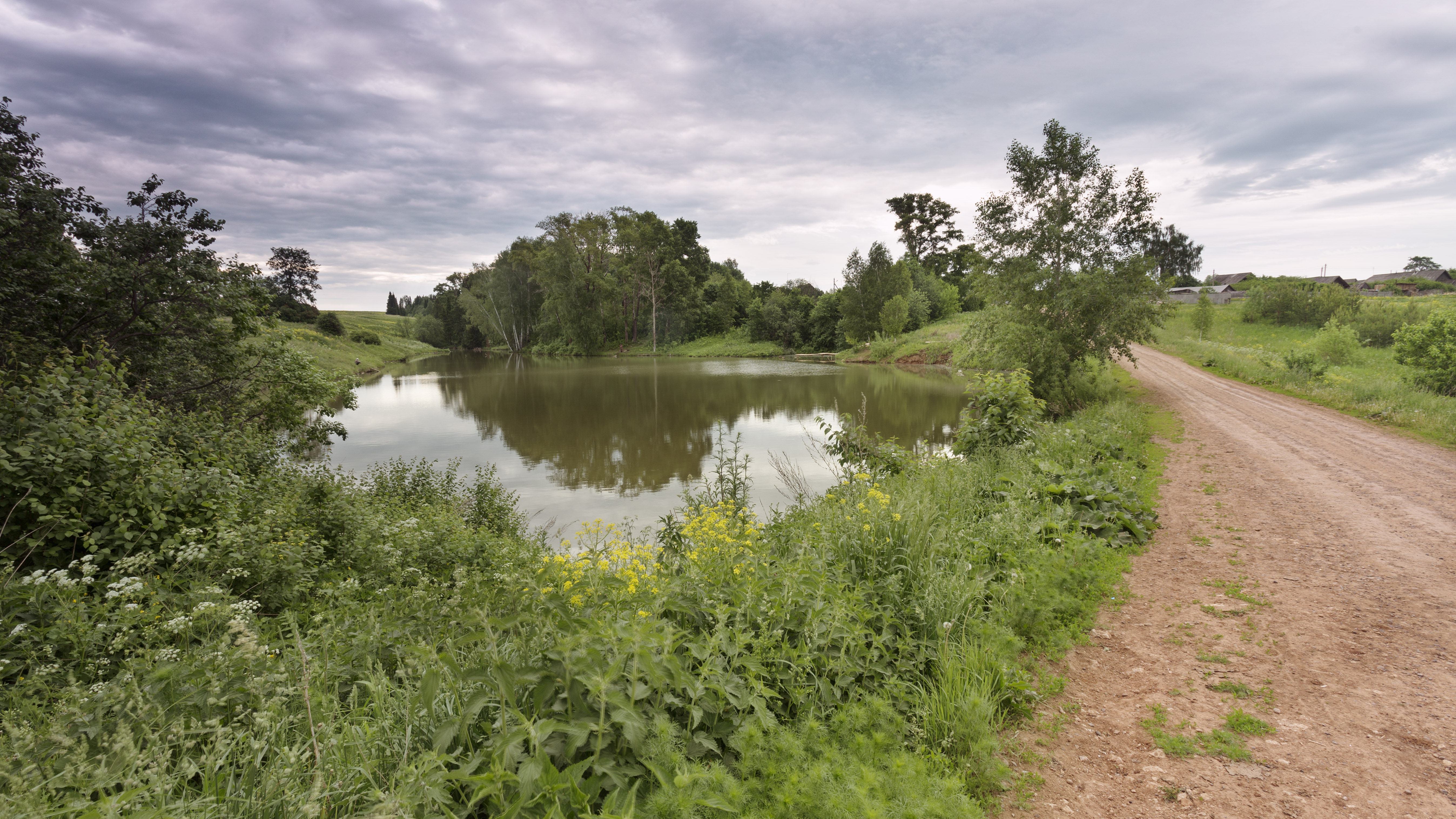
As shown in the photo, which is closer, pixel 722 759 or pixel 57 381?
pixel 722 759

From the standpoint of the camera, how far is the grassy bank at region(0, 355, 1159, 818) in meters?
2.20

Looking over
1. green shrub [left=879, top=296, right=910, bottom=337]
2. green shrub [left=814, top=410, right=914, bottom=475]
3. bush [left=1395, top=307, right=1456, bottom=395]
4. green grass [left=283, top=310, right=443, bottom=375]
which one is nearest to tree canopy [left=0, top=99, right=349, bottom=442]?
green grass [left=283, top=310, right=443, bottom=375]

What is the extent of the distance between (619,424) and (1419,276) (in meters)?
107

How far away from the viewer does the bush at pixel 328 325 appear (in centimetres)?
5756

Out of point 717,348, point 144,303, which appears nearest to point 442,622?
point 144,303

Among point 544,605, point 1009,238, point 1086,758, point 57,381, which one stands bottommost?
point 1086,758

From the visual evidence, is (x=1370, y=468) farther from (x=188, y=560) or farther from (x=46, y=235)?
(x=46, y=235)

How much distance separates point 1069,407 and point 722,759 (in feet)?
60.7

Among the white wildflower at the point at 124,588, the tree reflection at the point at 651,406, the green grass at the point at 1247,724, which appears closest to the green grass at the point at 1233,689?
the green grass at the point at 1247,724

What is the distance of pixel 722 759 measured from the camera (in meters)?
2.90

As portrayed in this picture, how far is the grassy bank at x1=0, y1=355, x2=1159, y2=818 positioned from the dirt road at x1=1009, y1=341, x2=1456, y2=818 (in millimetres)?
384

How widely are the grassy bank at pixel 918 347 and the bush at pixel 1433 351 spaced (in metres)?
25.5

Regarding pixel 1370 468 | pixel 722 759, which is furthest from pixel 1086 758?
pixel 1370 468

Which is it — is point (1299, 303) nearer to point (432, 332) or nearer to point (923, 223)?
point (923, 223)
